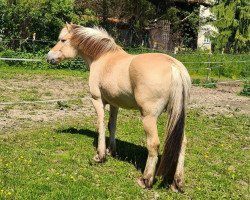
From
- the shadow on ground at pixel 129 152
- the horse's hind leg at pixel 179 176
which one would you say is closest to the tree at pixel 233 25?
the shadow on ground at pixel 129 152

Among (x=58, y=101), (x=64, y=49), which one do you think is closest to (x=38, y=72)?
(x=58, y=101)

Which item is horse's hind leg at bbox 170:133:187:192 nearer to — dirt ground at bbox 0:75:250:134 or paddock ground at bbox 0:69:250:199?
paddock ground at bbox 0:69:250:199

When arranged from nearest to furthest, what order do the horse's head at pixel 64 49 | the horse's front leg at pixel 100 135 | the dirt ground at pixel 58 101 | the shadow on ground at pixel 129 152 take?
the horse's front leg at pixel 100 135, the shadow on ground at pixel 129 152, the horse's head at pixel 64 49, the dirt ground at pixel 58 101

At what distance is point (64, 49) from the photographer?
7.05 m

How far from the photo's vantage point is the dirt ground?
924 centimetres

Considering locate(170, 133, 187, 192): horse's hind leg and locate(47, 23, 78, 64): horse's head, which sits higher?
locate(47, 23, 78, 64): horse's head

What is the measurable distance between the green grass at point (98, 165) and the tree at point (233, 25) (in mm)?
19812

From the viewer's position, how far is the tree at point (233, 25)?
27547mm

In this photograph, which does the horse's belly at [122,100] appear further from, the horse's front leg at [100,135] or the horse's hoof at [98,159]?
the horse's hoof at [98,159]

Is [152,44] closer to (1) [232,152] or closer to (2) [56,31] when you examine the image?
(2) [56,31]

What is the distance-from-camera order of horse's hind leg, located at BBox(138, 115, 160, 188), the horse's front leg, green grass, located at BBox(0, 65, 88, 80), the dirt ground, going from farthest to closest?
green grass, located at BBox(0, 65, 88, 80), the dirt ground, the horse's front leg, horse's hind leg, located at BBox(138, 115, 160, 188)

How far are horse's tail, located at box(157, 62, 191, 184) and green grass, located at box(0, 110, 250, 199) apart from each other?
0.47 meters

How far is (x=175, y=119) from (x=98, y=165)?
164cm

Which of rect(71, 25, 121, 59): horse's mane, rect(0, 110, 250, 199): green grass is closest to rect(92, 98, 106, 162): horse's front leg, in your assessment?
rect(0, 110, 250, 199): green grass
